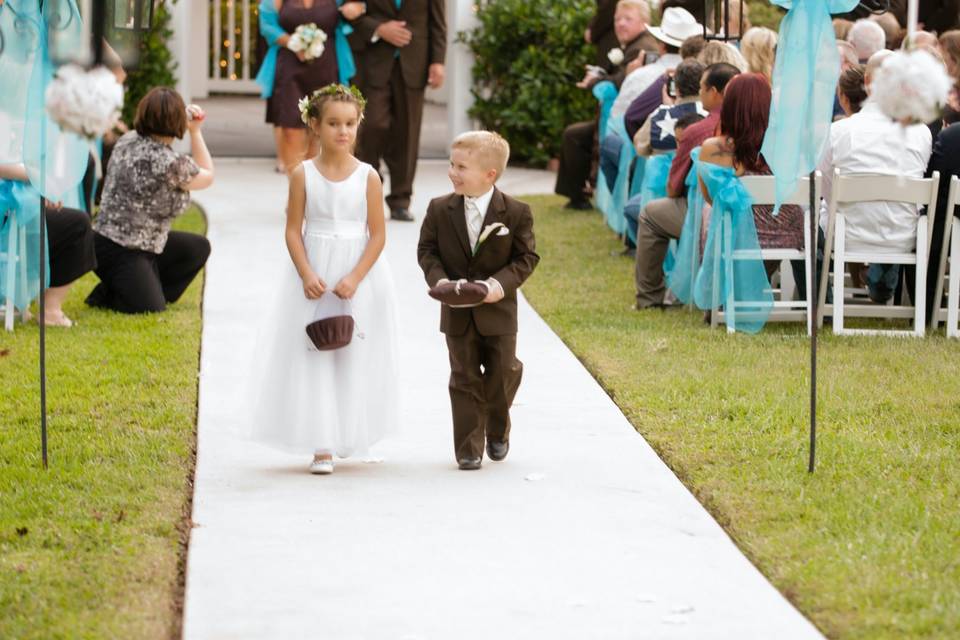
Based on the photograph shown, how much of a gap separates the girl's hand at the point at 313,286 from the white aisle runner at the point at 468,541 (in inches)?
27.3

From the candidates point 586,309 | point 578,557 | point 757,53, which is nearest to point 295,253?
point 578,557

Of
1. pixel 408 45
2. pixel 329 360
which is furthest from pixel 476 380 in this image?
pixel 408 45

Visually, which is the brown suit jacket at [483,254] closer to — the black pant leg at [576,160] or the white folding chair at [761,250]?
the white folding chair at [761,250]

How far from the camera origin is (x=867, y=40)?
11547mm

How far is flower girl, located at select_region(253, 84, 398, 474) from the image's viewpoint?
243 inches

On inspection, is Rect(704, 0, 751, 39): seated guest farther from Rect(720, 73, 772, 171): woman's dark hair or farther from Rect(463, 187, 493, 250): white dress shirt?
Result: Rect(463, 187, 493, 250): white dress shirt

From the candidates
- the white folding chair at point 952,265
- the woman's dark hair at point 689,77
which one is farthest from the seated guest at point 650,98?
the white folding chair at point 952,265

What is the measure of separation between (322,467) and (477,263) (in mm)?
974

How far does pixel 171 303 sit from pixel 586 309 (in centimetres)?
256

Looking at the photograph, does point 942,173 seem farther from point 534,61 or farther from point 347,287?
point 534,61

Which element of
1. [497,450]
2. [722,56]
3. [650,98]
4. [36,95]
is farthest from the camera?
[650,98]

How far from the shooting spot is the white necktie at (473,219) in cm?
612

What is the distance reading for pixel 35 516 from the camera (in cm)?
549

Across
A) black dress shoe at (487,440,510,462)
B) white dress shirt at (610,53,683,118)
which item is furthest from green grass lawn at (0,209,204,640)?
white dress shirt at (610,53,683,118)
